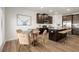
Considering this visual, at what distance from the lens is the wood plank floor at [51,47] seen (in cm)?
275

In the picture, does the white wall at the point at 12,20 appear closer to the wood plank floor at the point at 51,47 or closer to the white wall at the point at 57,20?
the wood plank floor at the point at 51,47

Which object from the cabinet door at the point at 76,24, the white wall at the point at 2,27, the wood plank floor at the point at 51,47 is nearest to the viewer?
the white wall at the point at 2,27

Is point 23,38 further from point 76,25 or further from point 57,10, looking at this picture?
point 76,25

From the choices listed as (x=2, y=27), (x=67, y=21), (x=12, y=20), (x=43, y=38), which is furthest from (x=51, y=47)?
(x=2, y=27)

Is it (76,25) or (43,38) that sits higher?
(76,25)

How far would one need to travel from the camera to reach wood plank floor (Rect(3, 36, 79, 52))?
2754mm

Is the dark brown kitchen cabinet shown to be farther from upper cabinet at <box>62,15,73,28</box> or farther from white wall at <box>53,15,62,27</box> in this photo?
white wall at <box>53,15,62,27</box>

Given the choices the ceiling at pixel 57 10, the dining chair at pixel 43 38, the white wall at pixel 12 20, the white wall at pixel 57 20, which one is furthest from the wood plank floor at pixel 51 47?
the ceiling at pixel 57 10

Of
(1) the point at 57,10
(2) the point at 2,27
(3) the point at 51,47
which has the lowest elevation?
(3) the point at 51,47

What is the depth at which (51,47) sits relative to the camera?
2.84m
